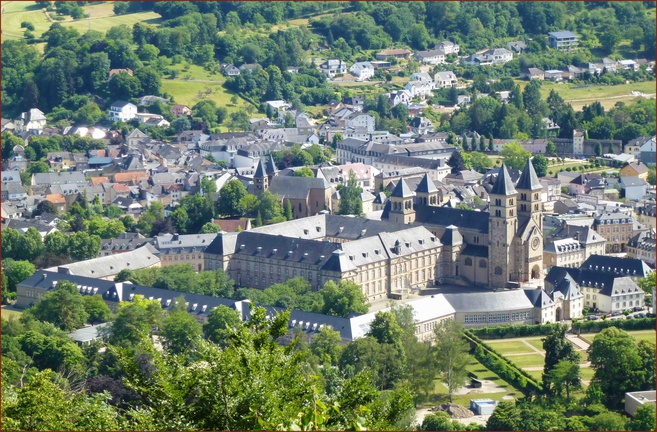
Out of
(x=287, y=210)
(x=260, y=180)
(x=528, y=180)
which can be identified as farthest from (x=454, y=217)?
(x=260, y=180)

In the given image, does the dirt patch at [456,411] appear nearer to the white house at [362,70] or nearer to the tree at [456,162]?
the tree at [456,162]

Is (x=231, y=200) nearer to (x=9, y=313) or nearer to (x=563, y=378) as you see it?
(x=9, y=313)

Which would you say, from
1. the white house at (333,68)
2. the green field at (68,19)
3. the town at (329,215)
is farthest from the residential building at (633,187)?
the green field at (68,19)

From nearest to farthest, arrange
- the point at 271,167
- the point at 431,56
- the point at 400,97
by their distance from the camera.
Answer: the point at 271,167 < the point at 400,97 < the point at 431,56

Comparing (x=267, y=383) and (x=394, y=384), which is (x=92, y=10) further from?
(x=267, y=383)

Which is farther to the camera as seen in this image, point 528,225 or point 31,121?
point 31,121

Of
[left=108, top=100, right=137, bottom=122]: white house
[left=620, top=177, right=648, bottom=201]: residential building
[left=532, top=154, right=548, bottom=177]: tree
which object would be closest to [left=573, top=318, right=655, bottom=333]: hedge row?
[left=620, top=177, right=648, bottom=201]: residential building
